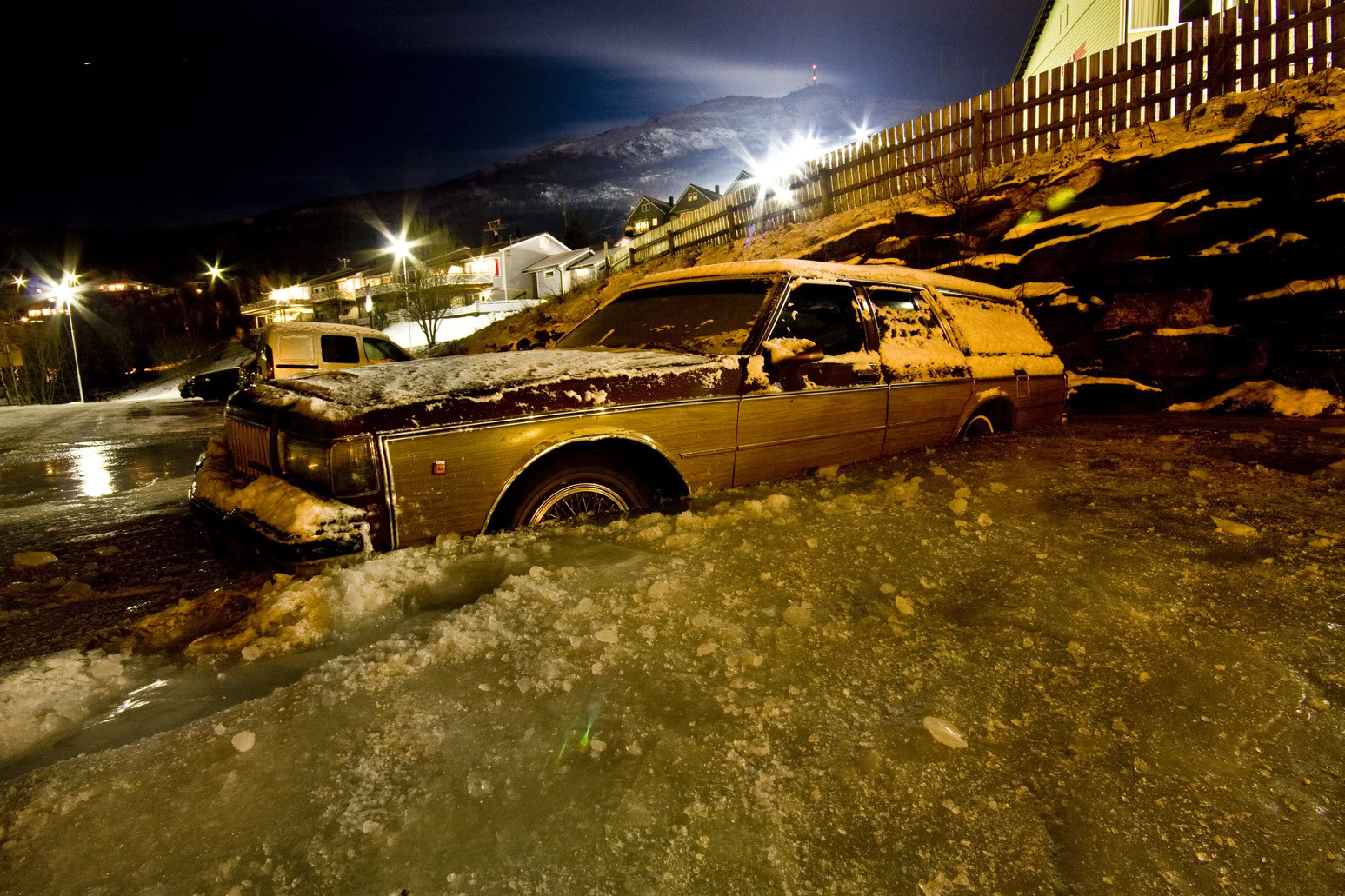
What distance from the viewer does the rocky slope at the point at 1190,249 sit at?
606 cm

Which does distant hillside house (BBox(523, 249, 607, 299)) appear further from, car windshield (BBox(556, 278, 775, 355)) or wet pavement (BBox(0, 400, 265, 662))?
car windshield (BBox(556, 278, 775, 355))

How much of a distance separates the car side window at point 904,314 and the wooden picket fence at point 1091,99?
24.4 feet

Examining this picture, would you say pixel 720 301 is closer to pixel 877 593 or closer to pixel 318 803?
pixel 877 593

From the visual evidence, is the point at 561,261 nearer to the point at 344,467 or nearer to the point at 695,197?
the point at 695,197

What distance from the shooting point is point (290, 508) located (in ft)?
7.35

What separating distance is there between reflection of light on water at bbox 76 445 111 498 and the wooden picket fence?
1215 cm

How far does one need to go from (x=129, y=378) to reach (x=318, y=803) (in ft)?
221

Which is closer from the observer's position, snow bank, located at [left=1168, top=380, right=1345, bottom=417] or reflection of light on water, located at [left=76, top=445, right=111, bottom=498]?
reflection of light on water, located at [left=76, top=445, right=111, bottom=498]

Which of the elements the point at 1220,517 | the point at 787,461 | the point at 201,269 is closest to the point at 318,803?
the point at 787,461

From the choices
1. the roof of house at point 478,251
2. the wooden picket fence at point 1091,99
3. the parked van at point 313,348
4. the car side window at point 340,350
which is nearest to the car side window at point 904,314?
the parked van at point 313,348

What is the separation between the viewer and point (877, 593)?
91.0 inches

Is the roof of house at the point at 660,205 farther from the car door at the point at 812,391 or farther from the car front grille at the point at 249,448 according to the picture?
the car front grille at the point at 249,448

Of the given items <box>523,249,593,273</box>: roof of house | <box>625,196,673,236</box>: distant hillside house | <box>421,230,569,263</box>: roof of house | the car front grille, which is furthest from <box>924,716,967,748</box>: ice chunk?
<box>625,196,673,236</box>: distant hillside house

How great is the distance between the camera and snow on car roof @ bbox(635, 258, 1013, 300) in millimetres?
3574
